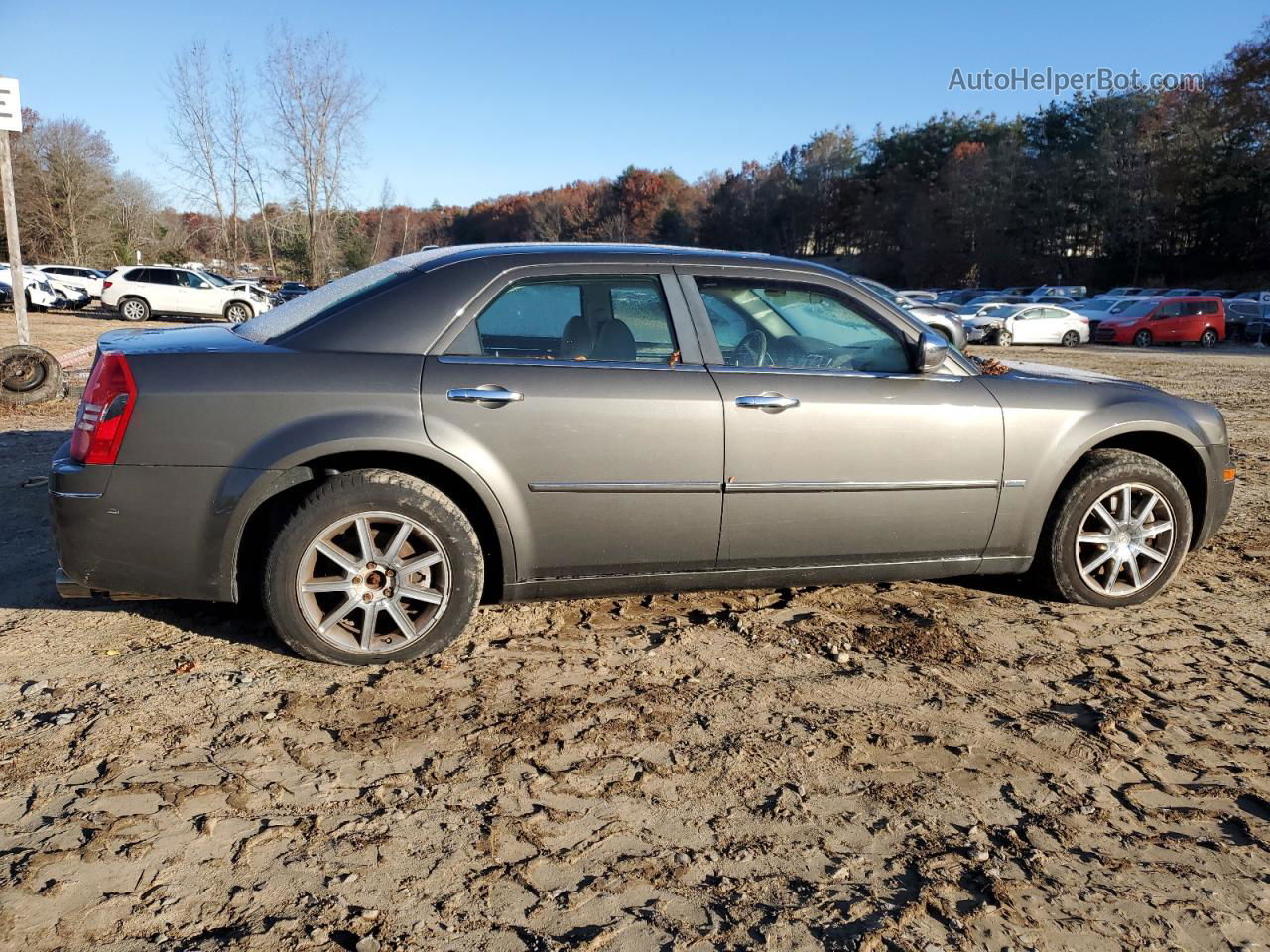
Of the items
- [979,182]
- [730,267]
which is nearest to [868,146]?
[979,182]

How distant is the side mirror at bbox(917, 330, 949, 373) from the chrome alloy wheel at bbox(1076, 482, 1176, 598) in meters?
1.03

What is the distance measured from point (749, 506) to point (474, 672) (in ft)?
4.11

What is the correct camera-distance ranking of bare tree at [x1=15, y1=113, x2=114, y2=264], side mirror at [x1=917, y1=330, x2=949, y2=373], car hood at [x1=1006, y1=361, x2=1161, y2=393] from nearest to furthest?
1. side mirror at [x1=917, y1=330, x2=949, y2=373]
2. car hood at [x1=1006, y1=361, x2=1161, y2=393]
3. bare tree at [x1=15, y1=113, x2=114, y2=264]

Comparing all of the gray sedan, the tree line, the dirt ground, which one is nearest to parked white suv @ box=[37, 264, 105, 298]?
the tree line

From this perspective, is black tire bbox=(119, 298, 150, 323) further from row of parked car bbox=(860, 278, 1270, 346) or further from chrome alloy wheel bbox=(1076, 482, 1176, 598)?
chrome alloy wheel bbox=(1076, 482, 1176, 598)

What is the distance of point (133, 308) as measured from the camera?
87.7 feet

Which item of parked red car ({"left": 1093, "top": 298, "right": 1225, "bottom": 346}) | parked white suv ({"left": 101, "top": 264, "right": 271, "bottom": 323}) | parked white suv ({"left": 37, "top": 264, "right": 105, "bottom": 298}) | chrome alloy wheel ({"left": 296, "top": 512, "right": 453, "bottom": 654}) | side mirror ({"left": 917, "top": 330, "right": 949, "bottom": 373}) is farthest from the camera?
parked white suv ({"left": 37, "top": 264, "right": 105, "bottom": 298})

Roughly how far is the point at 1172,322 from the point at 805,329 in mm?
27094

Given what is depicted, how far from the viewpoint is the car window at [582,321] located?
370cm

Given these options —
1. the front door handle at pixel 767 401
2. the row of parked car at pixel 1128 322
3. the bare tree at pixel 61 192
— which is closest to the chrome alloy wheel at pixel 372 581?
the front door handle at pixel 767 401

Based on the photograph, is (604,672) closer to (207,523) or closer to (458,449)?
(458,449)

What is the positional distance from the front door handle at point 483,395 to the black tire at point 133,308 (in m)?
27.0

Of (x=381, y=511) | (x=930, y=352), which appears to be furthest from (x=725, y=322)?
(x=381, y=511)

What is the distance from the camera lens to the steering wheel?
391cm
